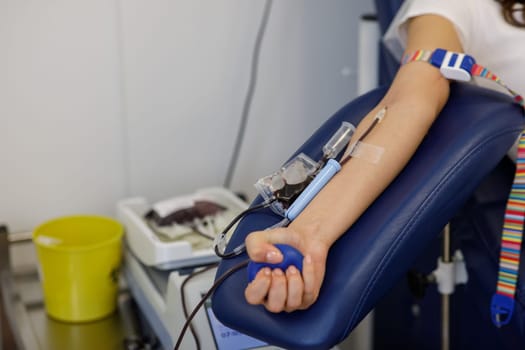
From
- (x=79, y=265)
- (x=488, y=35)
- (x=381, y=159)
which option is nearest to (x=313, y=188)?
(x=381, y=159)

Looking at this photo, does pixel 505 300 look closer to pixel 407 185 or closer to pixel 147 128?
pixel 407 185

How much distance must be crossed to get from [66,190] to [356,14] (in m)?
0.90

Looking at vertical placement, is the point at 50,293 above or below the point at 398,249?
below

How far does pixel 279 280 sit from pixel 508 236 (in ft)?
1.62

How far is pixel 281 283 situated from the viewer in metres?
0.87

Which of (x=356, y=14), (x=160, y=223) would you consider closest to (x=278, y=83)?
(x=356, y=14)

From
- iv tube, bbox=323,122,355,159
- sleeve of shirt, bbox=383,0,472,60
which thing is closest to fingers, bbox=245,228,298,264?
iv tube, bbox=323,122,355,159

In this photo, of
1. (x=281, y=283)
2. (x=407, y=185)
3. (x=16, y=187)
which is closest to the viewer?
(x=281, y=283)

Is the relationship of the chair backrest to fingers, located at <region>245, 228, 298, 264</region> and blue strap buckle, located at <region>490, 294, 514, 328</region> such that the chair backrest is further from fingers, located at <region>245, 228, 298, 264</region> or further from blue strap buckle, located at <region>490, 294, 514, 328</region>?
fingers, located at <region>245, 228, 298, 264</region>

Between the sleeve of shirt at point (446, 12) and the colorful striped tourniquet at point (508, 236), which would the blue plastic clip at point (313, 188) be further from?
the sleeve of shirt at point (446, 12)

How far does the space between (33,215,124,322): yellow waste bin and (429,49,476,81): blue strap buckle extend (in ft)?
2.55

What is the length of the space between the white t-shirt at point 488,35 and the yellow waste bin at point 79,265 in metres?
0.76

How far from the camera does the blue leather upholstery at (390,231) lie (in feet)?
2.95

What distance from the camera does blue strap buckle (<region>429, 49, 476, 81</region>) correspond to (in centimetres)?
110
